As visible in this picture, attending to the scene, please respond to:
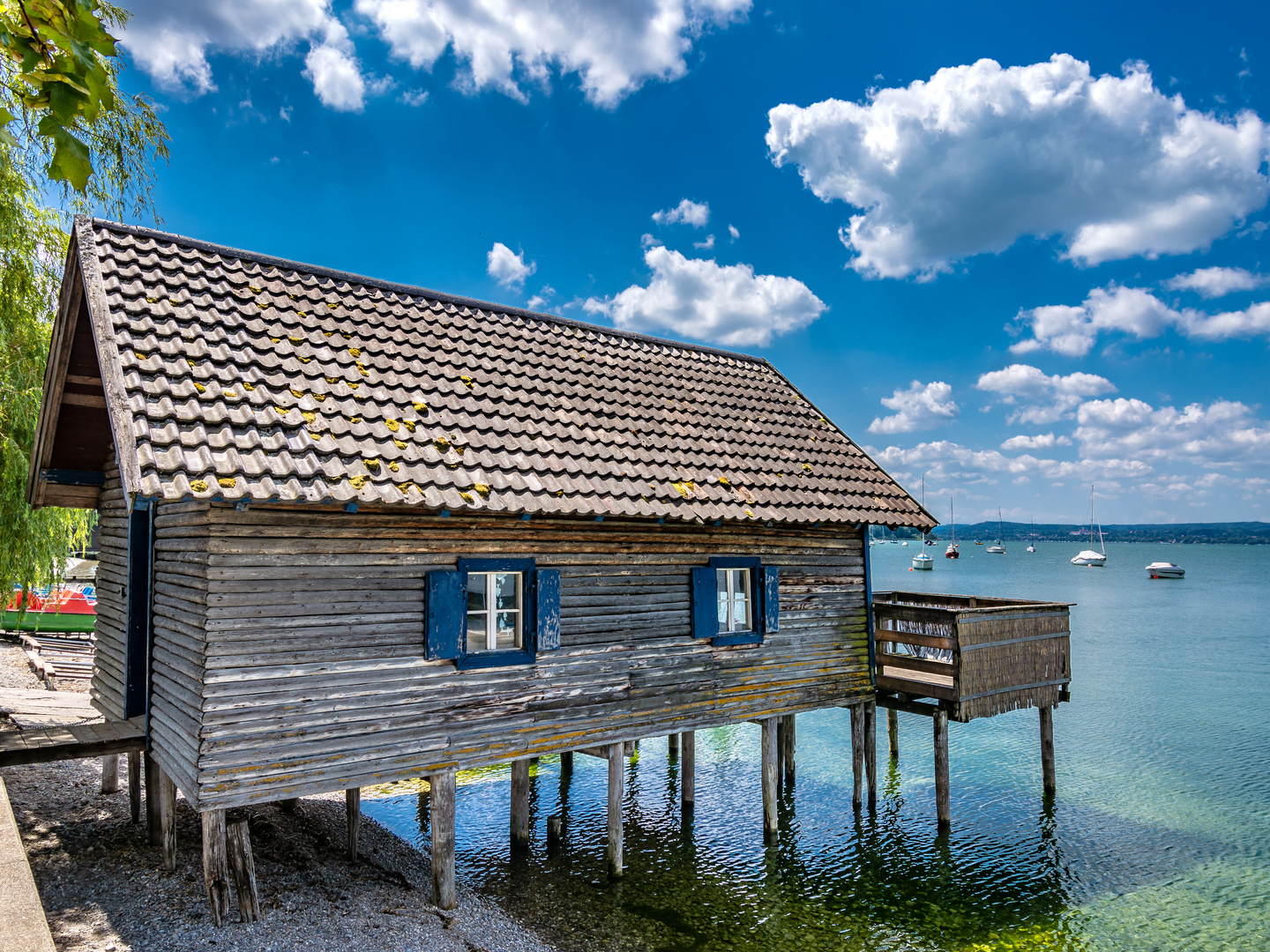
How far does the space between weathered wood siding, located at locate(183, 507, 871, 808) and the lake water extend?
2580mm

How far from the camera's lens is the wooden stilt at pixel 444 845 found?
9.36 metres

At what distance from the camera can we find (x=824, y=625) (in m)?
13.0

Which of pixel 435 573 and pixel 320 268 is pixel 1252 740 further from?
pixel 320 268

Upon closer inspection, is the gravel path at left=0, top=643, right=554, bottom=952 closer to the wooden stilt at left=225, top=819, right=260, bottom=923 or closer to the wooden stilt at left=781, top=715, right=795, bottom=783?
the wooden stilt at left=225, top=819, right=260, bottom=923

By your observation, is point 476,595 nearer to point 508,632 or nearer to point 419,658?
point 508,632

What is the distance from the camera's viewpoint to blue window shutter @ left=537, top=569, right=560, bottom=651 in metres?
9.89

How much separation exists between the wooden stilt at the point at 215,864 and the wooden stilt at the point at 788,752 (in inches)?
442

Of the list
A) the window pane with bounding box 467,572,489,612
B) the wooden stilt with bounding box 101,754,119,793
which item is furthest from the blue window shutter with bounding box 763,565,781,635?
the wooden stilt with bounding box 101,754,119,793

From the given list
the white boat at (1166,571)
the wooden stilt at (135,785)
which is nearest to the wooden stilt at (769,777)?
the wooden stilt at (135,785)

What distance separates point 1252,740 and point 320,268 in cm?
2765

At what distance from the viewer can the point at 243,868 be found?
8.36 meters

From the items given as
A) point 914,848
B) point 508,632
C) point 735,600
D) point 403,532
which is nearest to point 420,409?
point 403,532

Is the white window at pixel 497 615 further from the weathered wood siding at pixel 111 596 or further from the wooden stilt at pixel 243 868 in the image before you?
the weathered wood siding at pixel 111 596

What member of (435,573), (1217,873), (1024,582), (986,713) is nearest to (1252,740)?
(1217,873)
